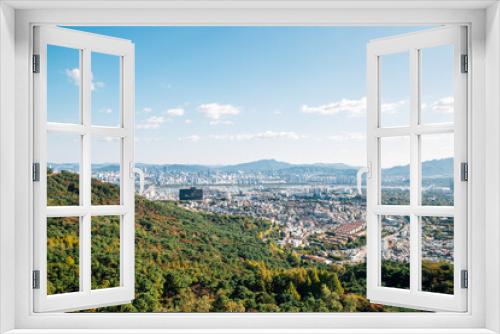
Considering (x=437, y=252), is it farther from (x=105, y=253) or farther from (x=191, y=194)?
(x=105, y=253)

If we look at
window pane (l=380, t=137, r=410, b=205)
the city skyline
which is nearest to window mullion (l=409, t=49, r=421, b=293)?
window pane (l=380, t=137, r=410, b=205)

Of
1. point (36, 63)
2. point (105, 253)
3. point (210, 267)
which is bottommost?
point (210, 267)

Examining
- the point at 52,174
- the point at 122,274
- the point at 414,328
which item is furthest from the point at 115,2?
the point at 52,174

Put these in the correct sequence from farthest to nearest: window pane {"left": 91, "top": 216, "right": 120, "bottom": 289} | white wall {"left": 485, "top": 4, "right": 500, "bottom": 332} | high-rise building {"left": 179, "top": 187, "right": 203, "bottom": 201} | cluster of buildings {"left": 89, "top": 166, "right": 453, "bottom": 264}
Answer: high-rise building {"left": 179, "top": 187, "right": 203, "bottom": 201}, cluster of buildings {"left": 89, "top": 166, "right": 453, "bottom": 264}, window pane {"left": 91, "top": 216, "right": 120, "bottom": 289}, white wall {"left": 485, "top": 4, "right": 500, "bottom": 332}

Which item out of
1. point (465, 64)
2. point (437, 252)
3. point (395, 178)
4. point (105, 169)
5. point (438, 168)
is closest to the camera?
point (465, 64)

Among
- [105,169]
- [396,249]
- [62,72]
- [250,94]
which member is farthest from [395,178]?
[62,72]

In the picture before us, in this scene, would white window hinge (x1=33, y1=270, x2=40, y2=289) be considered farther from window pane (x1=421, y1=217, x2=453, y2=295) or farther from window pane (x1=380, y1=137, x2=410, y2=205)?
window pane (x1=380, y1=137, x2=410, y2=205)
